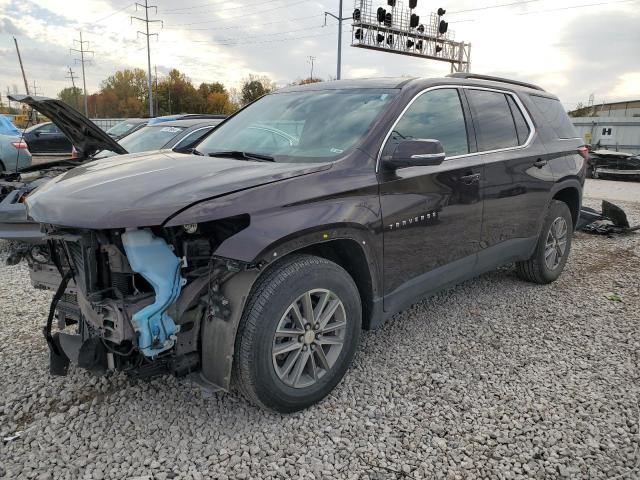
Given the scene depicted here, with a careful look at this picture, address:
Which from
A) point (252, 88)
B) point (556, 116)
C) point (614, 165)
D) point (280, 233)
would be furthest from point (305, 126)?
point (252, 88)

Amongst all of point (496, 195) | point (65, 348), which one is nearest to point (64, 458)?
point (65, 348)

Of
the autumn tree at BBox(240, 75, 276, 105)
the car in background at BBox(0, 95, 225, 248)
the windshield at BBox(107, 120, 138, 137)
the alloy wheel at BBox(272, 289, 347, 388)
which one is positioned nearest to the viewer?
the alloy wheel at BBox(272, 289, 347, 388)

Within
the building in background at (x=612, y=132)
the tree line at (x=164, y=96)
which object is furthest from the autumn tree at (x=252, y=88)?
the building in background at (x=612, y=132)

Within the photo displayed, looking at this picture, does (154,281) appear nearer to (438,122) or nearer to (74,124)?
(438,122)

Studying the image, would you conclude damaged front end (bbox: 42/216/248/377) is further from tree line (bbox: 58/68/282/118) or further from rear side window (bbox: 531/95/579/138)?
tree line (bbox: 58/68/282/118)

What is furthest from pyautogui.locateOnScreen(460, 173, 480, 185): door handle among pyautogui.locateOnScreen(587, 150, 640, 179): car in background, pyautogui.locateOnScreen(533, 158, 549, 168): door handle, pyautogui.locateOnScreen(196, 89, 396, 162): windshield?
pyautogui.locateOnScreen(587, 150, 640, 179): car in background

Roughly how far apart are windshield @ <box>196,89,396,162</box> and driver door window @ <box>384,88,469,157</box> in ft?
0.64

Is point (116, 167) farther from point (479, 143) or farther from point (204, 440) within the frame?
point (479, 143)

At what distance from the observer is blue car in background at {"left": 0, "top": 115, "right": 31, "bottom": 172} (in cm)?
891

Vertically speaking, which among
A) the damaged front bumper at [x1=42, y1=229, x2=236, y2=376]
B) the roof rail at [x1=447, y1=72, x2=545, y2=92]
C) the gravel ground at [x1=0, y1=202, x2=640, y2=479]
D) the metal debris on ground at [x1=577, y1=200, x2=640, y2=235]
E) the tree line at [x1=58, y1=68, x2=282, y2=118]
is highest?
the tree line at [x1=58, y1=68, x2=282, y2=118]

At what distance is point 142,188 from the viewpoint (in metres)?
2.42

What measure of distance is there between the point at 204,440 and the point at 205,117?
661 cm

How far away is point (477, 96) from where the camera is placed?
400 centimetres

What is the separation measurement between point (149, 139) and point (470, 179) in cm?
506
